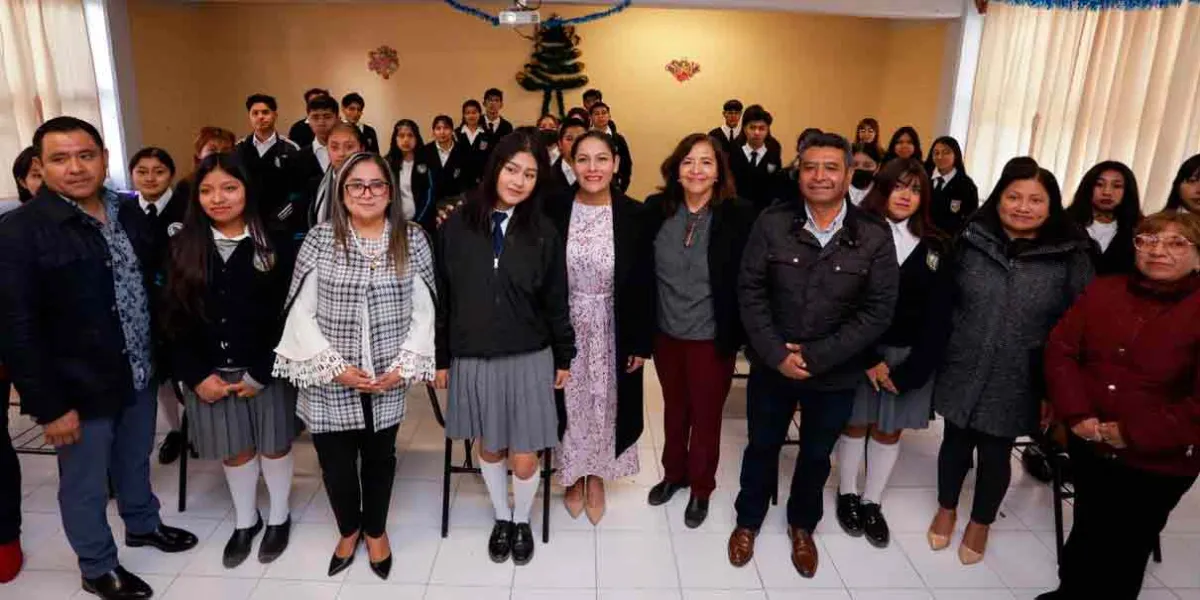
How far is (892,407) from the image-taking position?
2629mm

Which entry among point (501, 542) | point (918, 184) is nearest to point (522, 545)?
point (501, 542)

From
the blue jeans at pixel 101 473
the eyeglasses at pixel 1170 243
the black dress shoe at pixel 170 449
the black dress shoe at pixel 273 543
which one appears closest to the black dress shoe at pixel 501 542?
the black dress shoe at pixel 273 543

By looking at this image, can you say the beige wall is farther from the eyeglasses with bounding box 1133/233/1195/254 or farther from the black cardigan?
the black cardigan

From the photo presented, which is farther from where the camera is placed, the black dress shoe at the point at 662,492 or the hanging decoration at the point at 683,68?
the hanging decoration at the point at 683,68

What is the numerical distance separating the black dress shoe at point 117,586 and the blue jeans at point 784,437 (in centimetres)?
201

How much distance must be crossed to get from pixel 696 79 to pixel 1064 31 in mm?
3486

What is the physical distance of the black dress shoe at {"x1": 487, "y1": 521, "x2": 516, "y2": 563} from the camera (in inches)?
101

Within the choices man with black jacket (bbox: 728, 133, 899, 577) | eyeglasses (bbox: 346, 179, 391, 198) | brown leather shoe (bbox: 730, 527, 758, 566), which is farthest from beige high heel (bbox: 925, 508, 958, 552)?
eyeglasses (bbox: 346, 179, 391, 198)

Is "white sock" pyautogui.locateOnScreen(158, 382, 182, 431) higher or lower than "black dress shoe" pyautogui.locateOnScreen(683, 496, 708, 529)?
higher

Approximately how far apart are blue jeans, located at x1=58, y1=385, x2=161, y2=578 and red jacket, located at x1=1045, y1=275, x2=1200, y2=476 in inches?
113

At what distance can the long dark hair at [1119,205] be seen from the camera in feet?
8.91

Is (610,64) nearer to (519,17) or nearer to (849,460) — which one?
(519,17)

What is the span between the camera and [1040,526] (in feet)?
9.32

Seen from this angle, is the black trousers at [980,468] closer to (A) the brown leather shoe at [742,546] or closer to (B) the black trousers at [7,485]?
(A) the brown leather shoe at [742,546]
